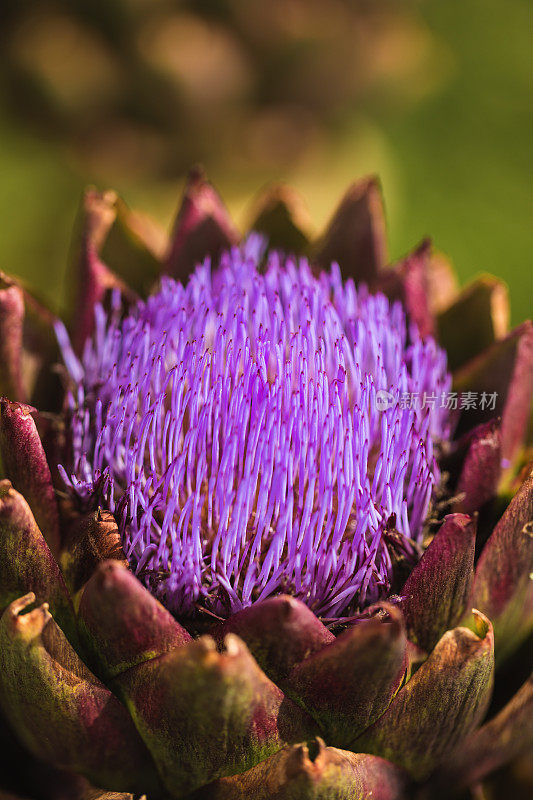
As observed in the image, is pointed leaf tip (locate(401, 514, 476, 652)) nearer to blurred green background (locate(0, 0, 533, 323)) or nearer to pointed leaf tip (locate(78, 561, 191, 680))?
pointed leaf tip (locate(78, 561, 191, 680))

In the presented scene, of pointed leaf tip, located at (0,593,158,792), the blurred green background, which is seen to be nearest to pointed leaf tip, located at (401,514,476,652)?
pointed leaf tip, located at (0,593,158,792)

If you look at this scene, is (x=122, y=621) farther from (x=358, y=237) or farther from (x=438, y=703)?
(x=358, y=237)

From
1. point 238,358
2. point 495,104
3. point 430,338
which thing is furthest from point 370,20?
point 238,358

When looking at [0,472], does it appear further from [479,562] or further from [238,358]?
[479,562]

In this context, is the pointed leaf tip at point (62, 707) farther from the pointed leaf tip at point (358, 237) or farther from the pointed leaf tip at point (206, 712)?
the pointed leaf tip at point (358, 237)

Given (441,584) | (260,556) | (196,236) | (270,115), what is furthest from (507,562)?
(270,115)
